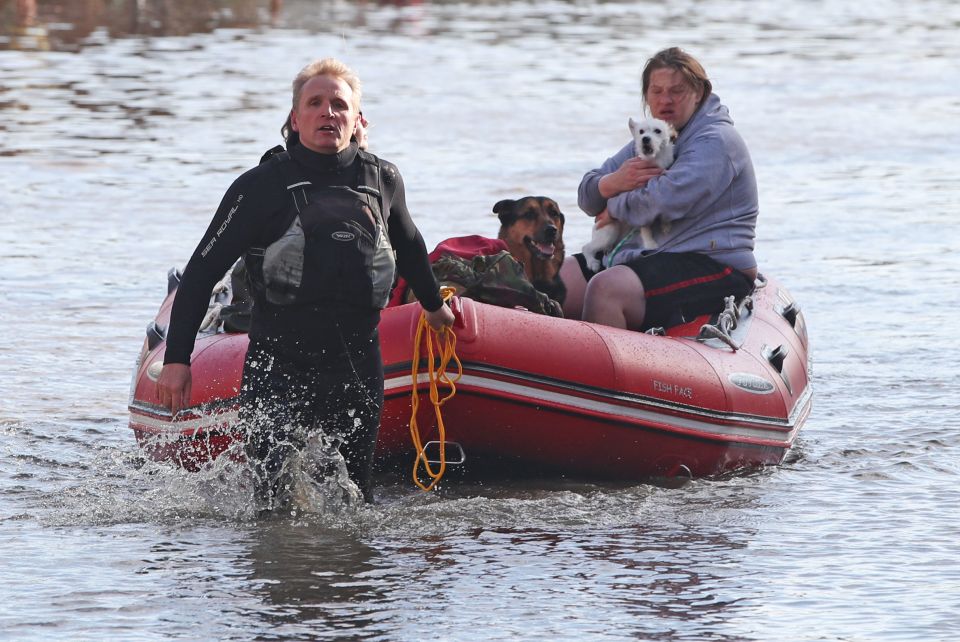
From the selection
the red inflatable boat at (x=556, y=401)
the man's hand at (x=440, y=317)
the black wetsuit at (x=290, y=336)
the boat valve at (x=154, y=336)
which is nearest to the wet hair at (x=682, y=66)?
the red inflatable boat at (x=556, y=401)

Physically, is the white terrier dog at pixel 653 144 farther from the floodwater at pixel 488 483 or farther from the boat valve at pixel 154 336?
the boat valve at pixel 154 336

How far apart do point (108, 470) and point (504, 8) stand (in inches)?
1365

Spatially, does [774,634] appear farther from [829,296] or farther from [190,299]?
[829,296]

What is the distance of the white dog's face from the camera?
7320 millimetres

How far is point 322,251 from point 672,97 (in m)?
2.60

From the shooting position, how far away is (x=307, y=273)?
17.3ft

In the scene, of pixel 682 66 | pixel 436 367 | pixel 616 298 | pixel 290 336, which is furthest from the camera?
pixel 682 66

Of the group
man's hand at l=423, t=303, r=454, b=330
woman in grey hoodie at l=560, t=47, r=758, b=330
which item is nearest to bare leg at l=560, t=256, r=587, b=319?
woman in grey hoodie at l=560, t=47, r=758, b=330

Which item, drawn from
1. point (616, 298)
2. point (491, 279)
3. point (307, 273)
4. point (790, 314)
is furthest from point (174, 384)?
point (790, 314)

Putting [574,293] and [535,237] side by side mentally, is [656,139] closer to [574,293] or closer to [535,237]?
[535,237]

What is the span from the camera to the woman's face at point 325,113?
5301 mm

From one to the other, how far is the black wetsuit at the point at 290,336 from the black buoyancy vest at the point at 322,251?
29 millimetres

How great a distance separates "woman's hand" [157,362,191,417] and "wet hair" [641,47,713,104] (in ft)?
9.58

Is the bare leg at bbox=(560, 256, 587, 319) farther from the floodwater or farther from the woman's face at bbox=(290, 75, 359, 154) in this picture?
the woman's face at bbox=(290, 75, 359, 154)
